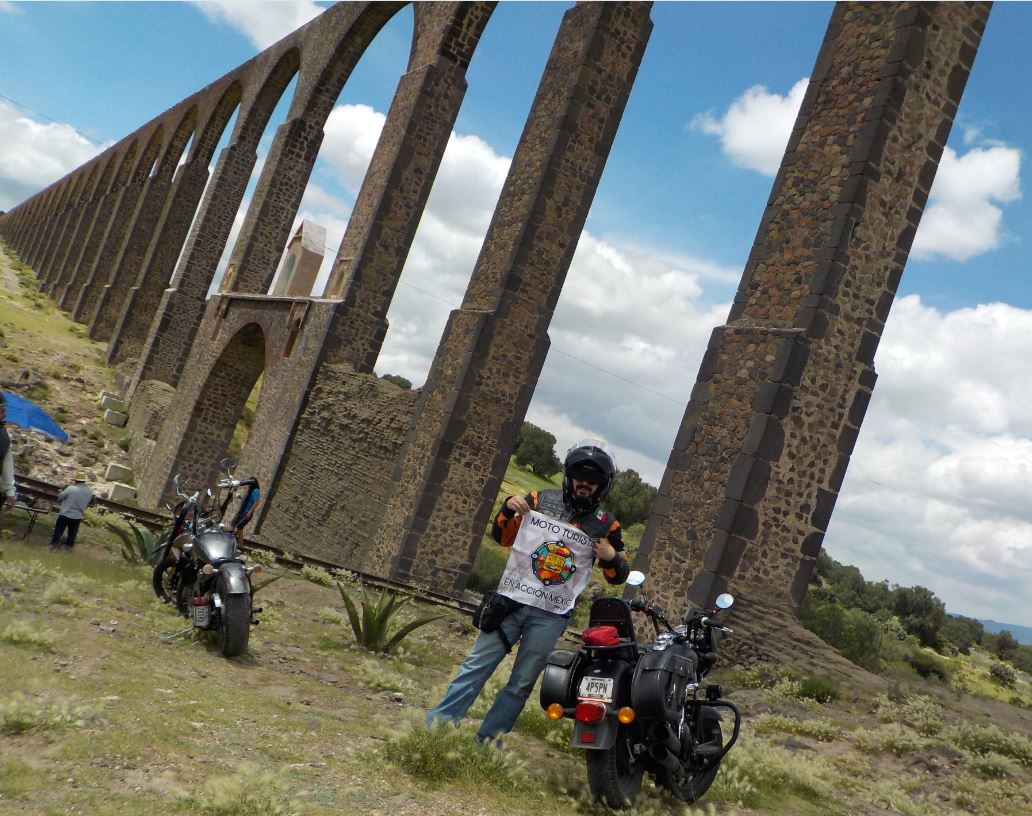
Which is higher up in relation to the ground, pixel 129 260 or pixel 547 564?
pixel 129 260

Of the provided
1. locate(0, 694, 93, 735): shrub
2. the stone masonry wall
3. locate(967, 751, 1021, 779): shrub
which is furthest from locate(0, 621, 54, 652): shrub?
the stone masonry wall

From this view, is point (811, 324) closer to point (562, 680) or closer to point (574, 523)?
point (574, 523)

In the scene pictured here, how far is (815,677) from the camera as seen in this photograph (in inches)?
334

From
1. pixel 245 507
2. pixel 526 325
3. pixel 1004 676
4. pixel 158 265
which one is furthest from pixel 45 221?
pixel 245 507

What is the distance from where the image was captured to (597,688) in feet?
13.3

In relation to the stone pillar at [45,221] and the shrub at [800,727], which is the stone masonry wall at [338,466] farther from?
the stone pillar at [45,221]

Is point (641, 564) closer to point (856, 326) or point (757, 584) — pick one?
point (757, 584)

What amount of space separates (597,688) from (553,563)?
65 cm

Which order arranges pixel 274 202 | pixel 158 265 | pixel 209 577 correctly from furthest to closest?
pixel 158 265 < pixel 274 202 < pixel 209 577

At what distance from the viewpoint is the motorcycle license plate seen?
4.00 metres

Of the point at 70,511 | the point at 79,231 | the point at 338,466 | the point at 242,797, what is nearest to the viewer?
the point at 242,797

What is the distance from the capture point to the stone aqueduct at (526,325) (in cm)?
998


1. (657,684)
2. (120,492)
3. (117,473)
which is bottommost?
(120,492)

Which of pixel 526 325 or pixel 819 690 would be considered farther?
pixel 526 325
